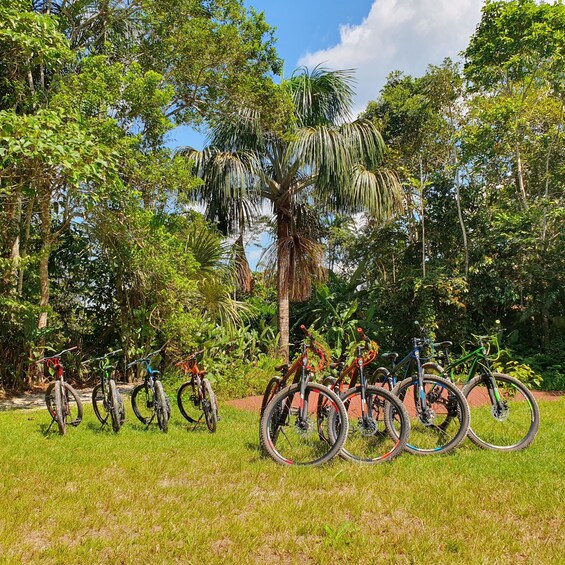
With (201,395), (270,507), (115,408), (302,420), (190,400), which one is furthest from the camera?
(190,400)

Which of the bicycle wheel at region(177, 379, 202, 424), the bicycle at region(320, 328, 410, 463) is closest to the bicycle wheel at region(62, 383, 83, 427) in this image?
the bicycle wheel at region(177, 379, 202, 424)

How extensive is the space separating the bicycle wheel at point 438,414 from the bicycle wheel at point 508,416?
225 mm

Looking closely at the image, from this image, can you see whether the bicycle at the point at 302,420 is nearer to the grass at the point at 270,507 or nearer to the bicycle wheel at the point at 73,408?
the grass at the point at 270,507

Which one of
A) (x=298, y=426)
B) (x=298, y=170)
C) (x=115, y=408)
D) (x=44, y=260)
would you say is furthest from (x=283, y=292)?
(x=298, y=426)

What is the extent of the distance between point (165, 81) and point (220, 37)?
1.50m

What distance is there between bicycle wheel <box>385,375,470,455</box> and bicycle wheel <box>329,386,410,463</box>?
0.10m

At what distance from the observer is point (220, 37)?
29.4 feet

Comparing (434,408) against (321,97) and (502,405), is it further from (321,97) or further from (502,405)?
(321,97)

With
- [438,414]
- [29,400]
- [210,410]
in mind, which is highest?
[438,414]

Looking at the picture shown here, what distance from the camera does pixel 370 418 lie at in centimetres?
403

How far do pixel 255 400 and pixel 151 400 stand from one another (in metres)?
2.40

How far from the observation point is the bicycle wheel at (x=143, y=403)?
215 inches

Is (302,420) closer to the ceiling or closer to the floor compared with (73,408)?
closer to the ceiling

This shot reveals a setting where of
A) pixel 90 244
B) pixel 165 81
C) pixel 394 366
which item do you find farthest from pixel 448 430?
pixel 165 81
